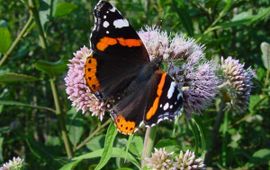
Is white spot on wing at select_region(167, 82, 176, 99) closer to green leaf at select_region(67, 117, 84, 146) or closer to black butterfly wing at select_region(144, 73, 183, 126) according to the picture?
black butterfly wing at select_region(144, 73, 183, 126)

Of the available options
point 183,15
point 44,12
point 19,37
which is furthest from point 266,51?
point 19,37

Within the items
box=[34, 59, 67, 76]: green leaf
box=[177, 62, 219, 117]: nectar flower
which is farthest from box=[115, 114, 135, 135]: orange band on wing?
box=[34, 59, 67, 76]: green leaf

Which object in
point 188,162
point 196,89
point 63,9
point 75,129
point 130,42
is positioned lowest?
point 188,162

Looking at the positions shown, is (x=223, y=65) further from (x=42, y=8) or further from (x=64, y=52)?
(x=64, y=52)

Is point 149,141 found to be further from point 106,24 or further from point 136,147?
point 106,24

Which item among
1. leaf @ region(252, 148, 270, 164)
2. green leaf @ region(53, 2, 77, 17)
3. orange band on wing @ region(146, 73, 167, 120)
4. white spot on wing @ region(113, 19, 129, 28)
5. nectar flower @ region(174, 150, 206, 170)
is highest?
green leaf @ region(53, 2, 77, 17)

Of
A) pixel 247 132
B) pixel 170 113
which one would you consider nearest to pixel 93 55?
pixel 170 113
